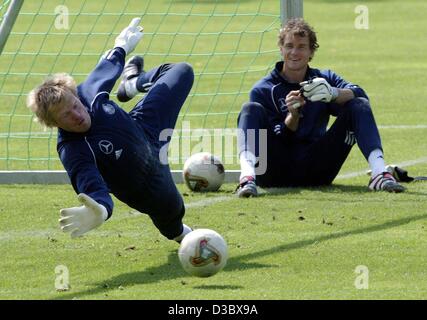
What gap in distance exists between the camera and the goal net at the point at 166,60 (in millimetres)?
12609

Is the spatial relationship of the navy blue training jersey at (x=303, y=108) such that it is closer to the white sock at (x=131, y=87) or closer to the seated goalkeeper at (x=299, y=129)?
the seated goalkeeper at (x=299, y=129)

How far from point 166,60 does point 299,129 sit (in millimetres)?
9029

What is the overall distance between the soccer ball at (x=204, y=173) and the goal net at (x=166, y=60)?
1200mm

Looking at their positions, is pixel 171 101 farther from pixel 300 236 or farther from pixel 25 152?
pixel 25 152

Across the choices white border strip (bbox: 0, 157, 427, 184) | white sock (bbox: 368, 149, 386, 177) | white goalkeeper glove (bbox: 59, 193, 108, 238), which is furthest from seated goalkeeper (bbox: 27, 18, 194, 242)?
white border strip (bbox: 0, 157, 427, 184)

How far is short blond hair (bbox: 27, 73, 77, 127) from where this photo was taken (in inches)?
301

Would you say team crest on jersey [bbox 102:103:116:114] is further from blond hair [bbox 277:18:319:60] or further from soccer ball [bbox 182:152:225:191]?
blond hair [bbox 277:18:319:60]

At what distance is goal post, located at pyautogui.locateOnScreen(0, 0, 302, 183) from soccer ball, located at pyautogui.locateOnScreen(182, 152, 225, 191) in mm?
549

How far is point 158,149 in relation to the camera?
332 inches

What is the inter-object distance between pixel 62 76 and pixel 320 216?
7.69 feet

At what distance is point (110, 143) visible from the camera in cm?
797

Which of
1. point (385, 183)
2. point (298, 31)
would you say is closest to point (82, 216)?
point (385, 183)

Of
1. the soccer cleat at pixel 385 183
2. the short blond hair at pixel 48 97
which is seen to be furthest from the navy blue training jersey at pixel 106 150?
the soccer cleat at pixel 385 183
